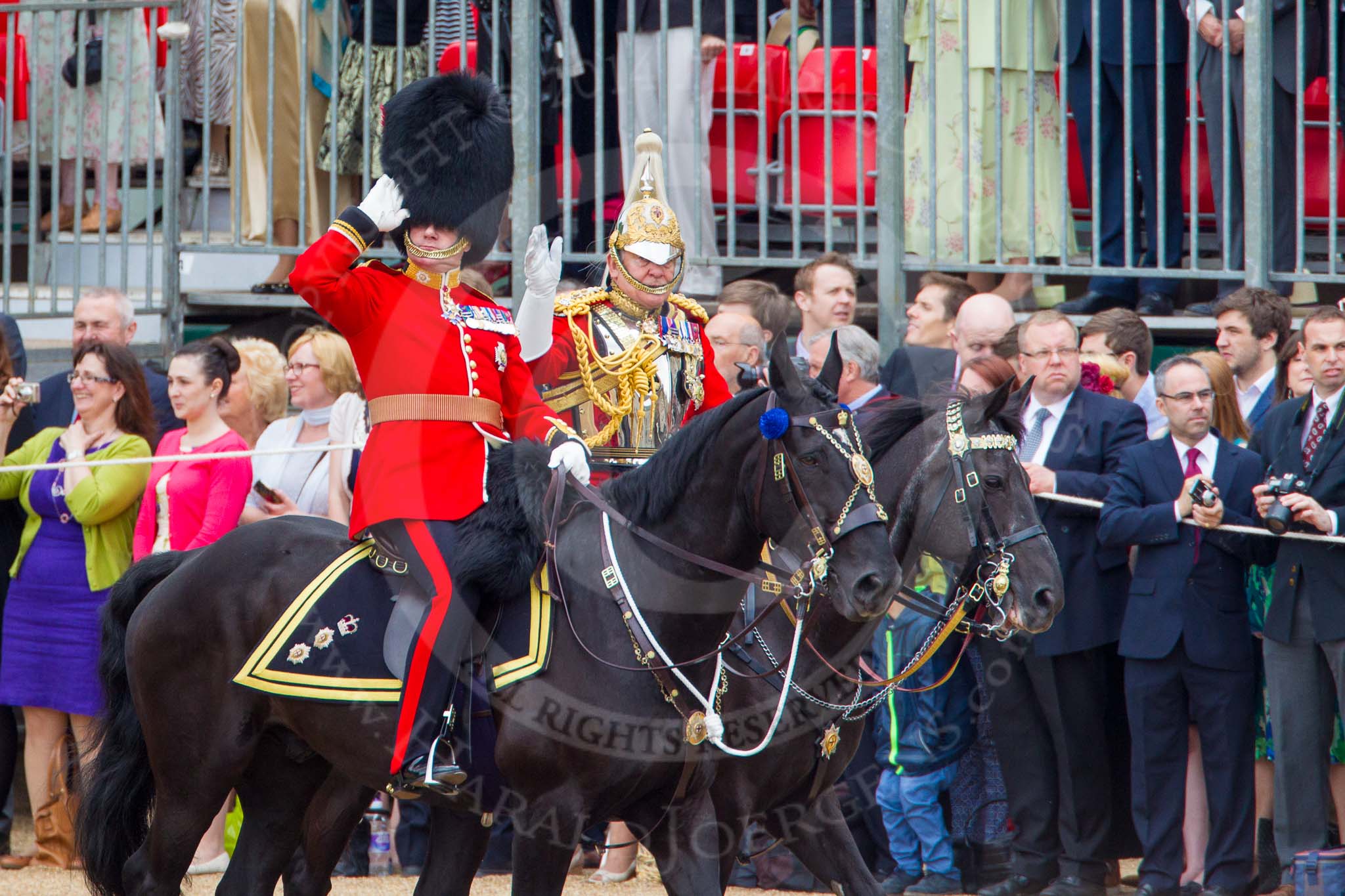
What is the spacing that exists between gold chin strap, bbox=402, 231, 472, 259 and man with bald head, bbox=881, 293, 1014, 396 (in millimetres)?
2546

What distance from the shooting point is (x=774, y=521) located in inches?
172

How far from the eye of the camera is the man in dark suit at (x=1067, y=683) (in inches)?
256

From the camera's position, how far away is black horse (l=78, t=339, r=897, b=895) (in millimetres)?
4395

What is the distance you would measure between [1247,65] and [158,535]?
4946 mm

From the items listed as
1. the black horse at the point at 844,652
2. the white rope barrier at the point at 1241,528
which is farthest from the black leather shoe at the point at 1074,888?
the black horse at the point at 844,652

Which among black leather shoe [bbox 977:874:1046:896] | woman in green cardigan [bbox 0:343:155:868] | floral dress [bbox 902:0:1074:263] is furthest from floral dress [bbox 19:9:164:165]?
black leather shoe [bbox 977:874:1046:896]

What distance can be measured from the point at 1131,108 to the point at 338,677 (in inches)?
189

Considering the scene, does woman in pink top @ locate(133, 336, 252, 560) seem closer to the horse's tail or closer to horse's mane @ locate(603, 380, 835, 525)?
the horse's tail

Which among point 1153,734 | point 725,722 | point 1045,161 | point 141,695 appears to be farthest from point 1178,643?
point 141,695

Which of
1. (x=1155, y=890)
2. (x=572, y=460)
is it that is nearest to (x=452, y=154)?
(x=572, y=460)

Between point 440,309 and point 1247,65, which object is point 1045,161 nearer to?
point 1247,65

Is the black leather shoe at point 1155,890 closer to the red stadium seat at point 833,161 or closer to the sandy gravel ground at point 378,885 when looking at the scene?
the sandy gravel ground at point 378,885

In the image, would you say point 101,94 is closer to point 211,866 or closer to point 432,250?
point 211,866

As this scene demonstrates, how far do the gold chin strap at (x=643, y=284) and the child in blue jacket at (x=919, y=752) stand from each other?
1588mm
